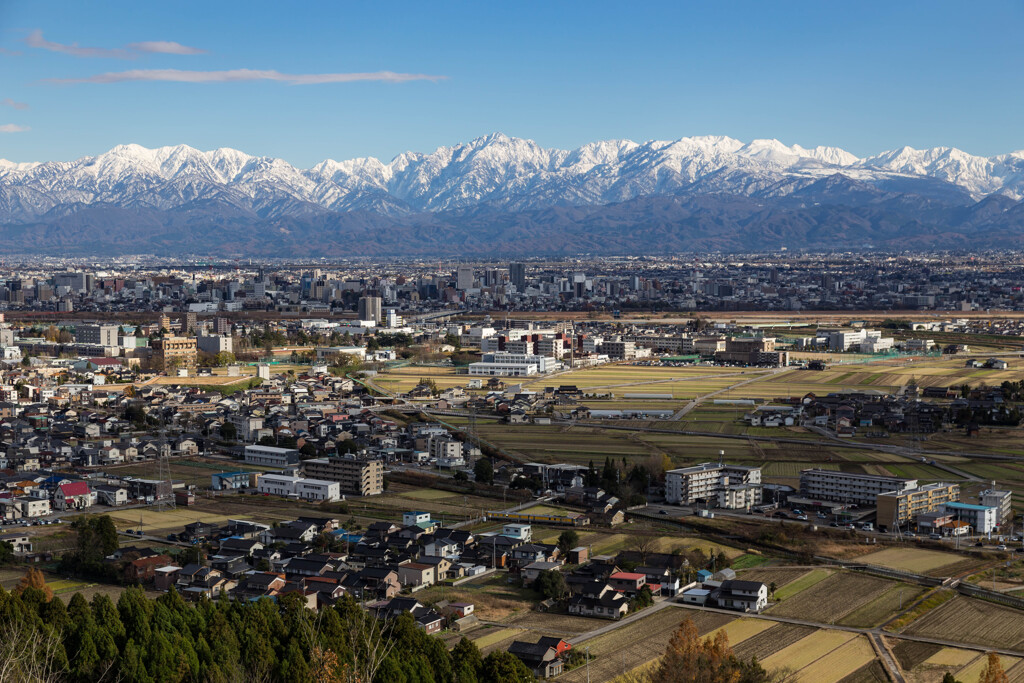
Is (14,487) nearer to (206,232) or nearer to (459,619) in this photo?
(459,619)

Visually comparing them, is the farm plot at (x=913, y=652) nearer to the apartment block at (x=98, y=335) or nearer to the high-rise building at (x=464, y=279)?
the apartment block at (x=98, y=335)

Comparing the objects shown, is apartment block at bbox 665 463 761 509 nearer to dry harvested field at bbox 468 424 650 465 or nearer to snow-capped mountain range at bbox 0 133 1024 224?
dry harvested field at bbox 468 424 650 465

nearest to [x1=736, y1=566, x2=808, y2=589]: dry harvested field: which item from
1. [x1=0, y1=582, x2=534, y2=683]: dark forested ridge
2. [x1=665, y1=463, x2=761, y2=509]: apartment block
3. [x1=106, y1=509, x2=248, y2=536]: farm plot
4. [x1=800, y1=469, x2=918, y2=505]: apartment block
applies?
[x1=665, y1=463, x2=761, y2=509]: apartment block

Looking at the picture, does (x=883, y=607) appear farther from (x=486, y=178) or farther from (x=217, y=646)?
(x=486, y=178)

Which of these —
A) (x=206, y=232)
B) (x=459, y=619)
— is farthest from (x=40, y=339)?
(x=206, y=232)

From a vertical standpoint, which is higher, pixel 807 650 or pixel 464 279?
pixel 464 279

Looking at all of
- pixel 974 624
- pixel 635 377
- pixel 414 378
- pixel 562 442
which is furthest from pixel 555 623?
pixel 635 377

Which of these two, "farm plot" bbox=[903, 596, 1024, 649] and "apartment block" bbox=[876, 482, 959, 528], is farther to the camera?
"apartment block" bbox=[876, 482, 959, 528]
